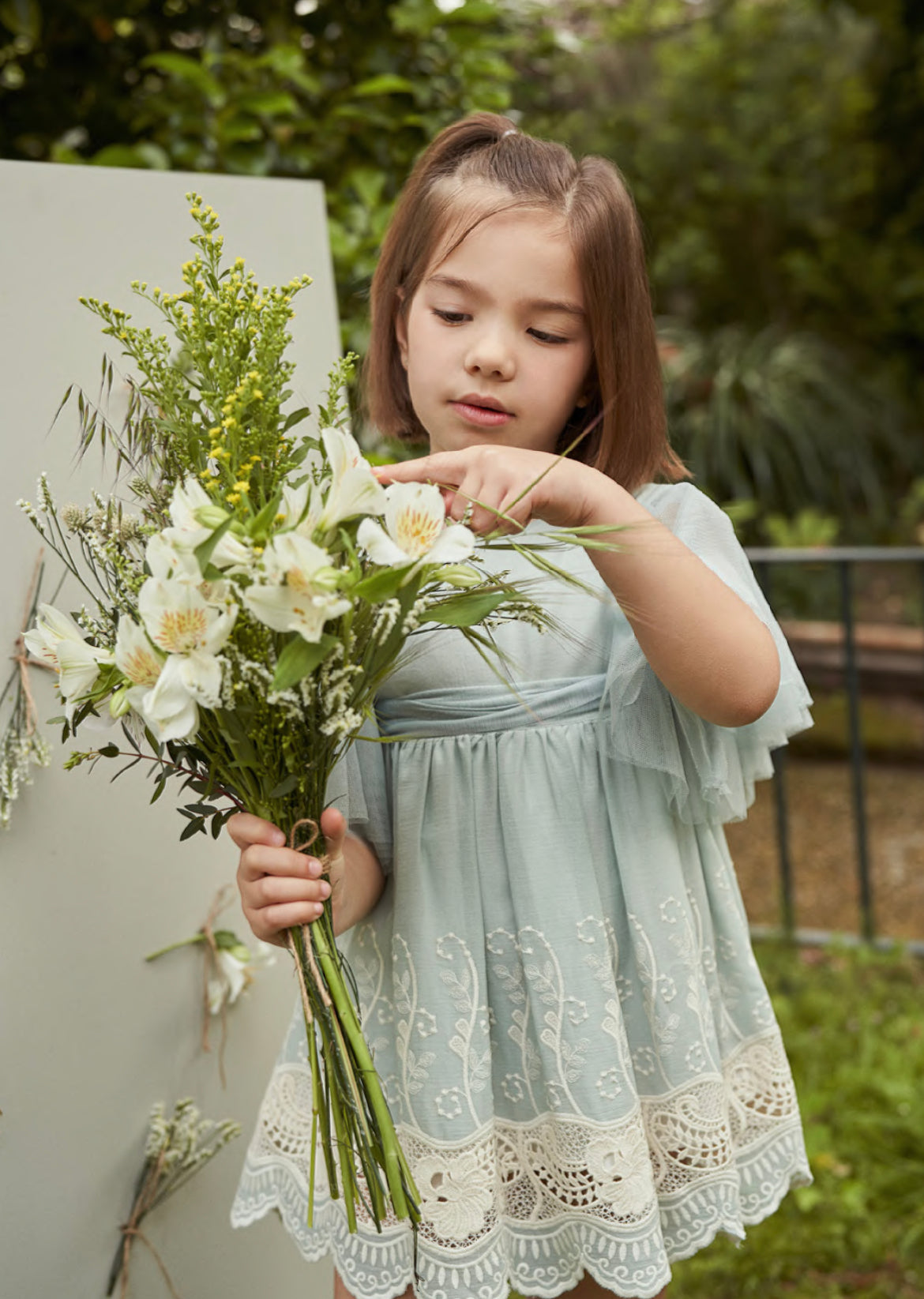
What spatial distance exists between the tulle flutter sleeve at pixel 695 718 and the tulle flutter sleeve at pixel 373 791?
0.26m

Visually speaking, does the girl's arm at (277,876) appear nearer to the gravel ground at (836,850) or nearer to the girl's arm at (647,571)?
the girl's arm at (647,571)

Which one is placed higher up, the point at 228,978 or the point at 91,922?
the point at 91,922

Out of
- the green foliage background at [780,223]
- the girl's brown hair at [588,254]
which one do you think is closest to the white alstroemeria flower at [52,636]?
the girl's brown hair at [588,254]

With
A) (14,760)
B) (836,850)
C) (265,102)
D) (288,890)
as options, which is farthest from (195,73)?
(836,850)

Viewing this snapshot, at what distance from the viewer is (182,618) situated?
0.99m

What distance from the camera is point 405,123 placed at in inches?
98.4

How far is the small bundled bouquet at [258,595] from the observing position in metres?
0.99

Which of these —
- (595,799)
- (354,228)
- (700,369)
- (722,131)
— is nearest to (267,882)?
(595,799)

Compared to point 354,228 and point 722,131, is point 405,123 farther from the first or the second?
point 722,131

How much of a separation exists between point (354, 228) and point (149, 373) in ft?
4.65

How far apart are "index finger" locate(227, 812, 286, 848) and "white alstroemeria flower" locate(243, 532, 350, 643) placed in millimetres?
252

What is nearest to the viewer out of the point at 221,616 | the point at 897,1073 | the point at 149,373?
the point at 221,616

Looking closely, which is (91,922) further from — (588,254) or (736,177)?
(736,177)

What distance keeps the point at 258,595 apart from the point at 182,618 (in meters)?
0.08
